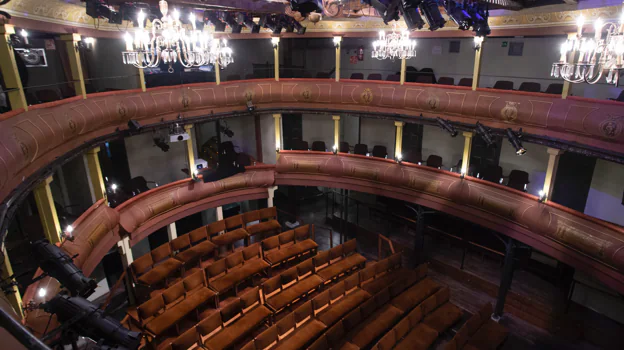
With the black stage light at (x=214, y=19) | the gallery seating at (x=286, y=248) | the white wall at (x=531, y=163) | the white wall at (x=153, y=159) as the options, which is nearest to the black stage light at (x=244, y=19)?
the black stage light at (x=214, y=19)

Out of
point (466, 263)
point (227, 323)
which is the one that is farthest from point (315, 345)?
point (466, 263)

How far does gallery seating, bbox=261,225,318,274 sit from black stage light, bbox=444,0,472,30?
751 cm

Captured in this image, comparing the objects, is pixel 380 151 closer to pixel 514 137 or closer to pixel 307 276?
pixel 514 137

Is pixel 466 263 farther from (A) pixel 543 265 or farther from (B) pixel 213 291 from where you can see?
(B) pixel 213 291

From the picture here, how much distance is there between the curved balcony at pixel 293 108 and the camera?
6.77 m

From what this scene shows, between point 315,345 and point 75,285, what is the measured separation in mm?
4757

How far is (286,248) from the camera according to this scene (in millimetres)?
11719

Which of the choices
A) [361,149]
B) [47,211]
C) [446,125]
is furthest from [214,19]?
[446,125]

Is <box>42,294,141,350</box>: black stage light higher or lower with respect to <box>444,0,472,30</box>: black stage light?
lower

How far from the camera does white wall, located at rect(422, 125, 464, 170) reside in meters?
13.7

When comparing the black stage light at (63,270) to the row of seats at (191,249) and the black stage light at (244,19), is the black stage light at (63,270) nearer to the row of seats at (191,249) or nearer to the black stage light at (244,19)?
the row of seats at (191,249)

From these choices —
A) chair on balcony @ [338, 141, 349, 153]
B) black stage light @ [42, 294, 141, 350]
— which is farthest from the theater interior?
chair on balcony @ [338, 141, 349, 153]

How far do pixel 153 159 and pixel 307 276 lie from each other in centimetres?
697

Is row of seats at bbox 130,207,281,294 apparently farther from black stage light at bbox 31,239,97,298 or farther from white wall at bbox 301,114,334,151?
black stage light at bbox 31,239,97,298
